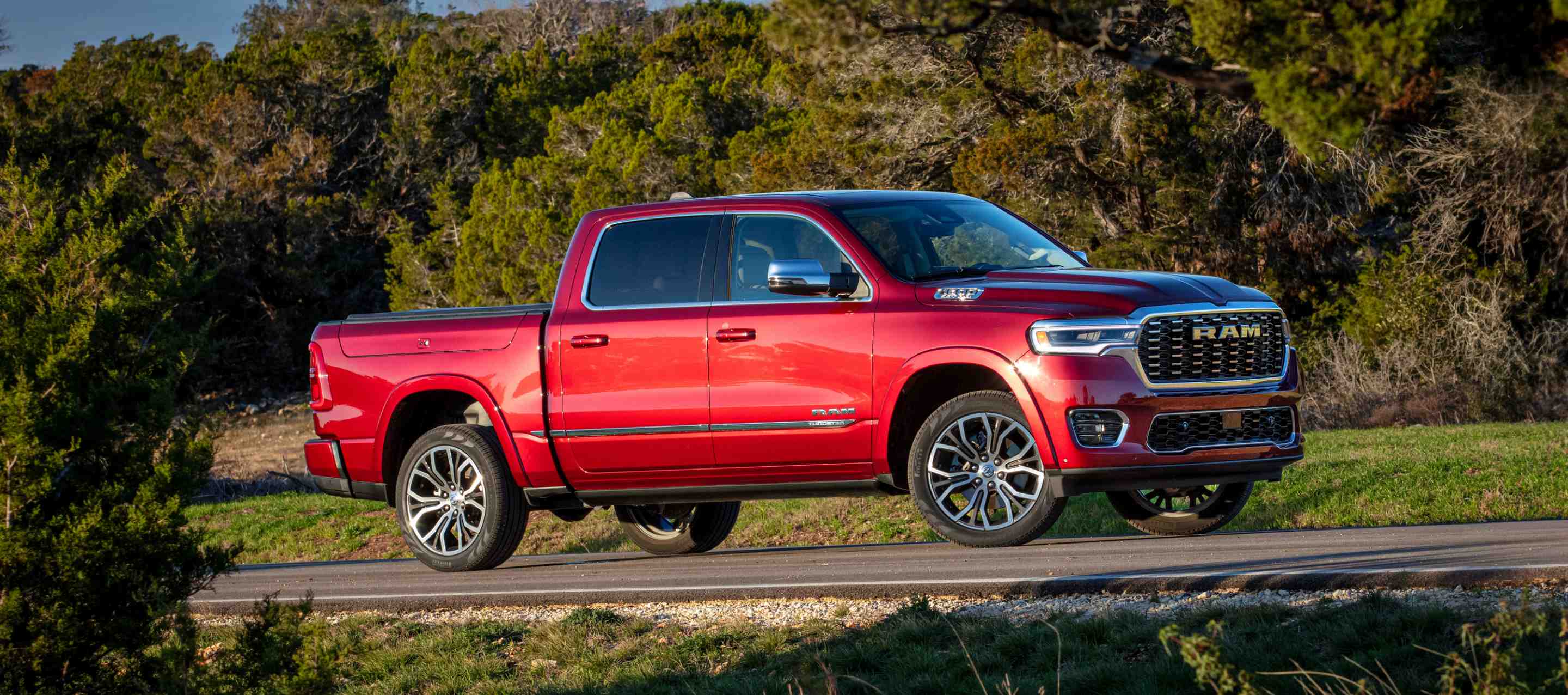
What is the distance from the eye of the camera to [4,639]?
7.21 meters

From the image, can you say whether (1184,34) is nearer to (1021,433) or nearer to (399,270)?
(1021,433)

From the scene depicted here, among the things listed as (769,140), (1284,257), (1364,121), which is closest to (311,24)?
(769,140)

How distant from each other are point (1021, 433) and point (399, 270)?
39203 millimetres

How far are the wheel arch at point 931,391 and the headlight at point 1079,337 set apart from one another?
219 mm

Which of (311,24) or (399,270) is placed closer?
(399,270)

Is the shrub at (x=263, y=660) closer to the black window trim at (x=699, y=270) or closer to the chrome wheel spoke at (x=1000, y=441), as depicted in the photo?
the black window trim at (x=699, y=270)

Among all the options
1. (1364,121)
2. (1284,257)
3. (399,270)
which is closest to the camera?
(1364,121)

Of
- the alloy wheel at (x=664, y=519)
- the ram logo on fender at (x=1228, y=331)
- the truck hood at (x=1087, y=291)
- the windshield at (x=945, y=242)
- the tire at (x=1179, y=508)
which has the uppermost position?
the windshield at (x=945, y=242)

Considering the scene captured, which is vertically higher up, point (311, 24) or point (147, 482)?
point (311, 24)

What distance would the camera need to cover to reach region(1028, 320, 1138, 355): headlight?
347 inches

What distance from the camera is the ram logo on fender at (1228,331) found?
29.6ft

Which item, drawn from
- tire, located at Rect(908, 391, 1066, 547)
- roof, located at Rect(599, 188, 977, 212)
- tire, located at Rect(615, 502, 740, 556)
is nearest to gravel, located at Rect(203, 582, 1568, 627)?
tire, located at Rect(908, 391, 1066, 547)

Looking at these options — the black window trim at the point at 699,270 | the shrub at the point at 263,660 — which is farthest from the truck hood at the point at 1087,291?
the shrub at the point at 263,660

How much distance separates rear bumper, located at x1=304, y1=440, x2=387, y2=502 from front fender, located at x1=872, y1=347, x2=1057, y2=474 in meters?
3.73
